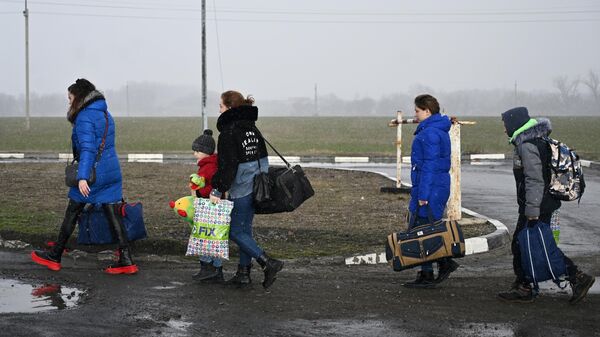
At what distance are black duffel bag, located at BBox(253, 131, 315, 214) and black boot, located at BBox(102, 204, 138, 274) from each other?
4.58 feet

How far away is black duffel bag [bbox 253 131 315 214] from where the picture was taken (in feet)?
26.3

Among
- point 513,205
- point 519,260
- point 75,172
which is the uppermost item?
point 75,172

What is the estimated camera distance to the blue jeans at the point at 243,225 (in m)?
8.12

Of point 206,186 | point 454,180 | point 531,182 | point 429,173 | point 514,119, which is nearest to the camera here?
point 531,182

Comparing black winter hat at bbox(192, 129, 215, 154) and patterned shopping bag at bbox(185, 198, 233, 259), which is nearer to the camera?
patterned shopping bag at bbox(185, 198, 233, 259)

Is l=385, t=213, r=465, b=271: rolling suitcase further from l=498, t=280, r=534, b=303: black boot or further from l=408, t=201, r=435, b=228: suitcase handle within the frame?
l=498, t=280, r=534, b=303: black boot

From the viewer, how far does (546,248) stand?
25.5 feet

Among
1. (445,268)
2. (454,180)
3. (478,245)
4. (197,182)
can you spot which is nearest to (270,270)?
(197,182)

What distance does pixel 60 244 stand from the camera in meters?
8.83

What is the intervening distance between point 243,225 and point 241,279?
0.49m

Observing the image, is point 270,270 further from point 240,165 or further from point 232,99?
point 232,99

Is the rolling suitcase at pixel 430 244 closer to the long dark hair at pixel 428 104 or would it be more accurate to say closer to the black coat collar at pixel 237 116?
the long dark hair at pixel 428 104

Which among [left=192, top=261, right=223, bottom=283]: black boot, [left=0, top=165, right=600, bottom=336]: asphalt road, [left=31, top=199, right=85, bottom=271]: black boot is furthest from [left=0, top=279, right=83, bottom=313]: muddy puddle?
[left=192, top=261, right=223, bottom=283]: black boot

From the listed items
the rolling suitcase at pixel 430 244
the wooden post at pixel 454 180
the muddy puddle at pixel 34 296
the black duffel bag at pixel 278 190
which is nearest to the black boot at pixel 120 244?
the muddy puddle at pixel 34 296
